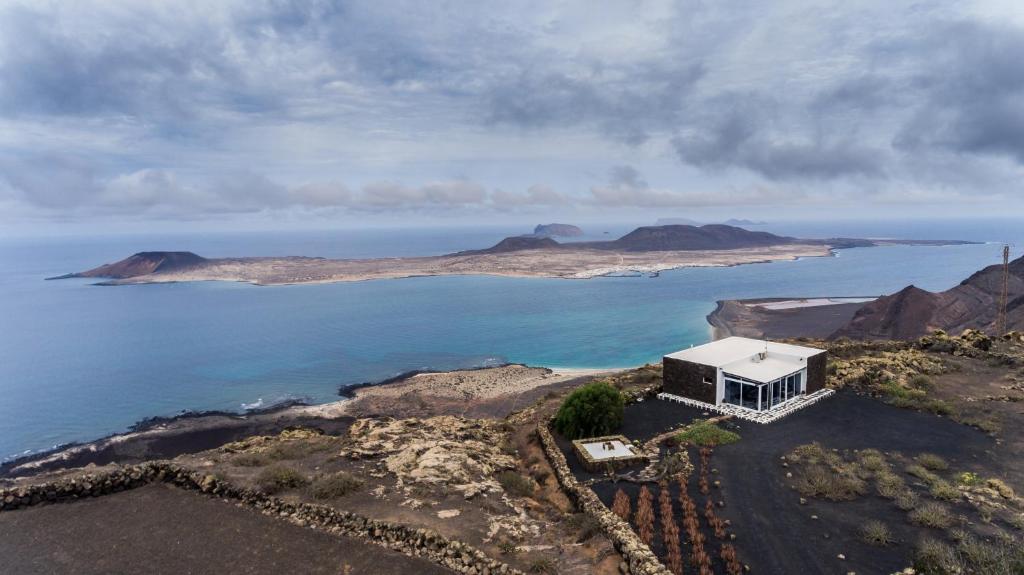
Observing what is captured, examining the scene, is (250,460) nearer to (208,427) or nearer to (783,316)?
(208,427)

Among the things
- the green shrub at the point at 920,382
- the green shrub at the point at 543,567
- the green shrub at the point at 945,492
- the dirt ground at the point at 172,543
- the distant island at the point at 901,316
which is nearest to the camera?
the green shrub at the point at 543,567

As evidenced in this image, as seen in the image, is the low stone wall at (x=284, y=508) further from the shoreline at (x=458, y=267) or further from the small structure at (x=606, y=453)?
the shoreline at (x=458, y=267)

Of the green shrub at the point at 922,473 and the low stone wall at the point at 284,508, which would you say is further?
the green shrub at the point at 922,473

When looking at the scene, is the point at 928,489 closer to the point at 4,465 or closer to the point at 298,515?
the point at 298,515

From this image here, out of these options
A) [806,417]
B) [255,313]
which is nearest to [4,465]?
[806,417]

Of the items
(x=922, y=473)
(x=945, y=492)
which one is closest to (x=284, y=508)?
(x=945, y=492)

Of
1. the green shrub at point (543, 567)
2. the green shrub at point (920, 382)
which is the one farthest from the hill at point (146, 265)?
the green shrub at point (920, 382)
